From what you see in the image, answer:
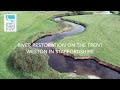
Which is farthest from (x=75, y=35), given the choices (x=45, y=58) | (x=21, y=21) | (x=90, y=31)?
(x=21, y=21)

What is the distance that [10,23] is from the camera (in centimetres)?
369

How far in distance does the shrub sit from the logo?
1.11 feet

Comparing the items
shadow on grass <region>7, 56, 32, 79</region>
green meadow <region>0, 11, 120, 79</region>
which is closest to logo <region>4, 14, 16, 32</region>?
green meadow <region>0, 11, 120, 79</region>

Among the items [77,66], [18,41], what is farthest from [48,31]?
[77,66]

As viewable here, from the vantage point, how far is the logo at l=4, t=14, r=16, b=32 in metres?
3.70

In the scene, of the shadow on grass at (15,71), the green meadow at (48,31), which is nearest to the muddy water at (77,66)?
the green meadow at (48,31)

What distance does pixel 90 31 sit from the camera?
158 inches

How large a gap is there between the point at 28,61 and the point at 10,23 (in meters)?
0.64

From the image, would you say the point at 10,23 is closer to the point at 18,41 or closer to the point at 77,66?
the point at 18,41

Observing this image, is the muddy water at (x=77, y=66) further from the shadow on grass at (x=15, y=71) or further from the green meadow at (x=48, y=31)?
the shadow on grass at (x=15, y=71)
